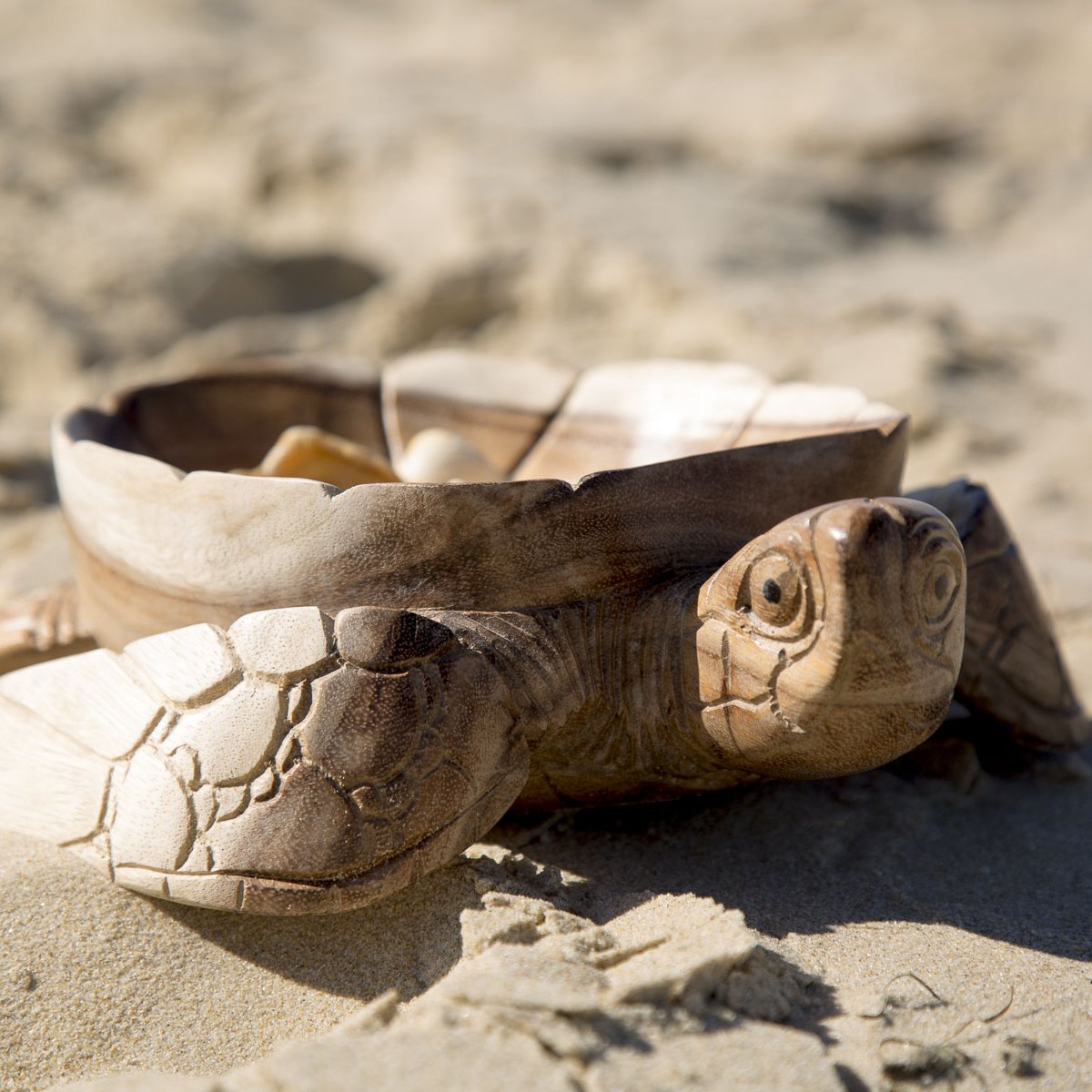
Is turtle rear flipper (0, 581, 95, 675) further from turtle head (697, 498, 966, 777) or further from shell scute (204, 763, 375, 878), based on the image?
turtle head (697, 498, 966, 777)

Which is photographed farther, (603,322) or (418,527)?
(603,322)

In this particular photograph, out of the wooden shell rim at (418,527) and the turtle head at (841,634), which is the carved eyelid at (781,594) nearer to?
the turtle head at (841,634)

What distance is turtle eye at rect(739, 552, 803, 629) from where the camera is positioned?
145cm

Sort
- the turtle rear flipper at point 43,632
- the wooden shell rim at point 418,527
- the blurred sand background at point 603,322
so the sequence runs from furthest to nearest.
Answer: the turtle rear flipper at point 43,632 < the wooden shell rim at point 418,527 < the blurred sand background at point 603,322

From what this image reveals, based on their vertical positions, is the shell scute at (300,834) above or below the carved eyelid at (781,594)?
below

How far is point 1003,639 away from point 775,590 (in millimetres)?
697

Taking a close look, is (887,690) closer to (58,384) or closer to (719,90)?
(58,384)

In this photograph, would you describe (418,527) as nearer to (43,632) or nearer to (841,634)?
(841,634)

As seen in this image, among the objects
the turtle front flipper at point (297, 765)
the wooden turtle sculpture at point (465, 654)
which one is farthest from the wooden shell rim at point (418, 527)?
the turtle front flipper at point (297, 765)

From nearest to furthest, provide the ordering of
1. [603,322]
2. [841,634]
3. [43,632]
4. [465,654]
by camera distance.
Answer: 1. [841,634]
2. [465,654]
3. [43,632]
4. [603,322]

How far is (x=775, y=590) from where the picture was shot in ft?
4.80

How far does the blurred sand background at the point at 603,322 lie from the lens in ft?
4.33

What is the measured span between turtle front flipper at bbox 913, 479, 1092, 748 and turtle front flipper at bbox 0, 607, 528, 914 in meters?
0.86

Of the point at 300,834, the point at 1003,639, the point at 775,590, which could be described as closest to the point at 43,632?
the point at 300,834
